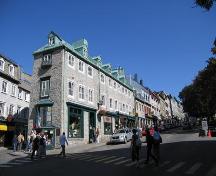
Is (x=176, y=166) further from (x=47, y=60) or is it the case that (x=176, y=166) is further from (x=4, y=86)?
(x=4, y=86)

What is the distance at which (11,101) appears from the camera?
38344mm

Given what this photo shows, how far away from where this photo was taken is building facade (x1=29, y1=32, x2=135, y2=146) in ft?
94.2

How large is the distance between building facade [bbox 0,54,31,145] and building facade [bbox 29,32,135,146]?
7.09 m

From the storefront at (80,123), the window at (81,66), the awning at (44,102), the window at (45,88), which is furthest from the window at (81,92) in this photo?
the awning at (44,102)

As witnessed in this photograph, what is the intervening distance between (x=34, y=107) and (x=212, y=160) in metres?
20.5

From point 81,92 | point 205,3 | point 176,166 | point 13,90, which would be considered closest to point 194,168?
point 176,166

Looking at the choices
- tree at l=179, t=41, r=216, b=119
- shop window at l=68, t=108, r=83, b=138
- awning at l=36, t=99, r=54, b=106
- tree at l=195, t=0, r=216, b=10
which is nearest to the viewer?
tree at l=195, t=0, r=216, b=10

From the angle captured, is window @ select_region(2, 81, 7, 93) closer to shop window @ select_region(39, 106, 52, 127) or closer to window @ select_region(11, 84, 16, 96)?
window @ select_region(11, 84, 16, 96)

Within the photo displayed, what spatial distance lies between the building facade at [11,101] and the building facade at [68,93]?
23.3 feet

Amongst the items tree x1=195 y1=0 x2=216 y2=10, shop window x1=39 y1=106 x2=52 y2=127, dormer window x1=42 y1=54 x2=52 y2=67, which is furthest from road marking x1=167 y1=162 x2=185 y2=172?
dormer window x1=42 y1=54 x2=52 y2=67

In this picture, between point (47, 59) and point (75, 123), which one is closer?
point (75, 123)

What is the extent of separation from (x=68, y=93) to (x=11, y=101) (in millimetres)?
12444

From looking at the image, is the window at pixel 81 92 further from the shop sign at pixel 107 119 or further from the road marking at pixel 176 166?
the road marking at pixel 176 166

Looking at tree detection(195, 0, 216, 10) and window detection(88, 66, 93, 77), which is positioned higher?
window detection(88, 66, 93, 77)
